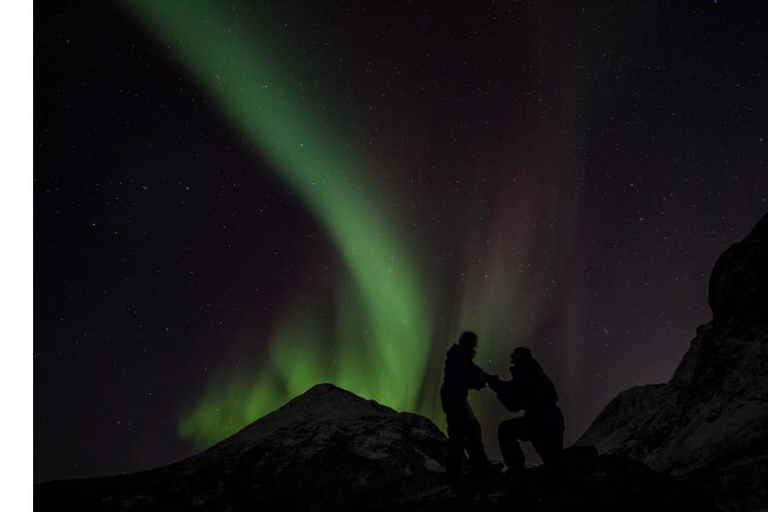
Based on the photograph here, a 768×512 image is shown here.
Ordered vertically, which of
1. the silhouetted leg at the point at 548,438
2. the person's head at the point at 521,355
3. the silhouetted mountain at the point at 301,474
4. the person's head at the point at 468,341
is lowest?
the silhouetted leg at the point at 548,438

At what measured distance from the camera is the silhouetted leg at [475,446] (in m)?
8.66

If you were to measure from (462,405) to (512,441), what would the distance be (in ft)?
3.29

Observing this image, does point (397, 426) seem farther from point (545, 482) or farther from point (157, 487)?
point (545, 482)

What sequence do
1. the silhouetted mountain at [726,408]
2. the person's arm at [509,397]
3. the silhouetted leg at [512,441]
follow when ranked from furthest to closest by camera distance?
1. the silhouetted mountain at [726,408]
2. the silhouetted leg at [512,441]
3. the person's arm at [509,397]

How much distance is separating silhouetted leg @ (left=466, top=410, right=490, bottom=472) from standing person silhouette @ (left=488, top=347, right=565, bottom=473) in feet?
1.98

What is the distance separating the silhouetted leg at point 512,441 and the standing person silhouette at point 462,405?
0.56 m

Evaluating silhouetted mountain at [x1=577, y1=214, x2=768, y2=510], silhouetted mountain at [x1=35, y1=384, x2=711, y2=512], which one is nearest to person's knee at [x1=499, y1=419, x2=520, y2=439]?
silhouetted mountain at [x1=35, y1=384, x2=711, y2=512]

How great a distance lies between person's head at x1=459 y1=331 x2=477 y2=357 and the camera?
8.55 metres

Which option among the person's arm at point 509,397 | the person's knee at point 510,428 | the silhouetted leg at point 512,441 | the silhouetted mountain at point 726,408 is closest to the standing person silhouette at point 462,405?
the person's arm at point 509,397

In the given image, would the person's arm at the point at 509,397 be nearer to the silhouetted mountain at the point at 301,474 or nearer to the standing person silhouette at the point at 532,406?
the standing person silhouette at the point at 532,406

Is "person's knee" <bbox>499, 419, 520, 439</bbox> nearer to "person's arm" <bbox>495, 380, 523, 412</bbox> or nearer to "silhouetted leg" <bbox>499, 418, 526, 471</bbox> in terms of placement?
"silhouetted leg" <bbox>499, 418, 526, 471</bbox>
